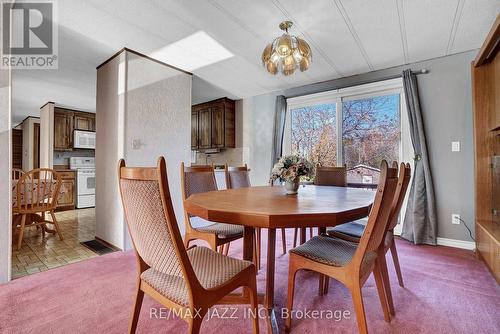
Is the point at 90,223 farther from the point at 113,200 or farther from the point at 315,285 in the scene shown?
the point at 315,285

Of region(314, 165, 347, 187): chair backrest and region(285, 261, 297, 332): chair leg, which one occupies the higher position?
region(314, 165, 347, 187): chair backrest

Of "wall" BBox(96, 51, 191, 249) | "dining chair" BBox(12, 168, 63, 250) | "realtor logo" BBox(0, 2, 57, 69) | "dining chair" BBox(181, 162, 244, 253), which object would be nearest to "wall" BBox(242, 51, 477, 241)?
"dining chair" BBox(181, 162, 244, 253)

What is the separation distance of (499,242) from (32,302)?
3.38 meters

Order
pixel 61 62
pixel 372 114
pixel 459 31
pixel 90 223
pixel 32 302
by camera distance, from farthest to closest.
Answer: pixel 90 223
pixel 372 114
pixel 61 62
pixel 459 31
pixel 32 302

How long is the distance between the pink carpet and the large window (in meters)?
1.56

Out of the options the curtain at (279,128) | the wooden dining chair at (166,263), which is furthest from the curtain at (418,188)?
the wooden dining chair at (166,263)

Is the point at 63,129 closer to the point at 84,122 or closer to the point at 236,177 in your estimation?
the point at 84,122

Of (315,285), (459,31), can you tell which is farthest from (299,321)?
(459,31)

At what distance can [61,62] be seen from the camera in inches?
119

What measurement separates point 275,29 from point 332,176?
1734 millimetres

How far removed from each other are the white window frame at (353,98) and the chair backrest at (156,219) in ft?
10.5

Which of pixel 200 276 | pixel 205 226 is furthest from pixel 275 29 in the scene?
pixel 200 276

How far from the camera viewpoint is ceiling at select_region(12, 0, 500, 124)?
1978 mm

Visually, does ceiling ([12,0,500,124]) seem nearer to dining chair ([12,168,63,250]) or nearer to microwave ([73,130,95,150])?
dining chair ([12,168,63,250])
